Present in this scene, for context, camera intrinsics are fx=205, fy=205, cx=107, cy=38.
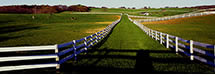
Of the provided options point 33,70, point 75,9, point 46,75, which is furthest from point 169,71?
point 75,9

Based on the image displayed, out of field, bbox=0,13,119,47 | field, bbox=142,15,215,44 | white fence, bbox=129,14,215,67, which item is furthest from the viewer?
field, bbox=0,13,119,47

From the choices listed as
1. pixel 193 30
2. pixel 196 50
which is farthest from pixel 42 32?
pixel 196 50

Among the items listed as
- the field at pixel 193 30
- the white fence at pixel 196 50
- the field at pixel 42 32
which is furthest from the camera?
the field at pixel 42 32

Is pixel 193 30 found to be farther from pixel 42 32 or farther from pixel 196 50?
pixel 196 50

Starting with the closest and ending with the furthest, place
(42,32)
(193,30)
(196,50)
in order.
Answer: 1. (196,50)
2. (193,30)
3. (42,32)

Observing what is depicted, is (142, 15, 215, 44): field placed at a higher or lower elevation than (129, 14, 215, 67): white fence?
lower

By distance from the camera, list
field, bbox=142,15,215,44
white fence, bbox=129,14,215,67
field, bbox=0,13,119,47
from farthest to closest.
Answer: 1. field, bbox=0,13,119,47
2. field, bbox=142,15,215,44
3. white fence, bbox=129,14,215,67

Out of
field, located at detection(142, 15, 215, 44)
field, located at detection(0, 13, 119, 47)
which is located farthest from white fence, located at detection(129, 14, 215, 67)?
field, located at detection(0, 13, 119, 47)

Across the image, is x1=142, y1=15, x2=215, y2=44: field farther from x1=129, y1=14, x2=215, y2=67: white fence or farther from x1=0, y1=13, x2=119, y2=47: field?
x1=0, y1=13, x2=119, y2=47: field

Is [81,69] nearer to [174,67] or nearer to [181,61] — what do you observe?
[174,67]

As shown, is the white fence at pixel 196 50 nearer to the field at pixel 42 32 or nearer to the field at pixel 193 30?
the field at pixel 193 30

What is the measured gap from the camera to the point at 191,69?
26.6ft

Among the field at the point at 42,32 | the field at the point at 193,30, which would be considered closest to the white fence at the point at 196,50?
the field at the point at 193,30

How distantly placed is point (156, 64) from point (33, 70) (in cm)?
522
